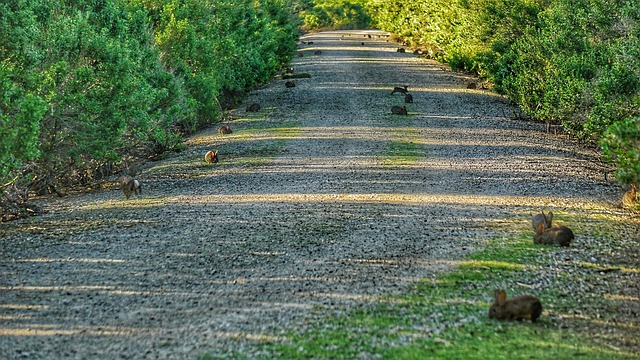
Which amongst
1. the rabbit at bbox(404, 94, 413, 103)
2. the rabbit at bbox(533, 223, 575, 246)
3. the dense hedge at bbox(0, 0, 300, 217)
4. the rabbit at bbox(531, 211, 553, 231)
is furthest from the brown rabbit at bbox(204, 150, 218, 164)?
the rabbit at bbox(404, 94, 413, 103)

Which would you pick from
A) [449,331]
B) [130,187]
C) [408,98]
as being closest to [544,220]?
[449,331]

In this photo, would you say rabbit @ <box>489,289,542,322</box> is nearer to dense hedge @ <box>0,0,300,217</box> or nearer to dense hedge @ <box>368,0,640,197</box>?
dense hedge @ <box>368,0,640,197</box>

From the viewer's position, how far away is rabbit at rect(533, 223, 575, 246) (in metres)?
15.8

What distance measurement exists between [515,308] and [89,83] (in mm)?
12937

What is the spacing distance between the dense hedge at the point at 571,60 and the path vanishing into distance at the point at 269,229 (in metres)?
1.76

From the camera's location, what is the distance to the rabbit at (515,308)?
11492 millimetres

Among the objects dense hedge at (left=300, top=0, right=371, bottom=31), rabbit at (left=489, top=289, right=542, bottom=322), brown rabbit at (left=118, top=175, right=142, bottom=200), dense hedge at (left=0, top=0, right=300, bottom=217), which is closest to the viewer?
rabbit at (left=489, top=289, right=542, bottom=322)

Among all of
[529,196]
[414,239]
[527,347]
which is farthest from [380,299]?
[529,196]

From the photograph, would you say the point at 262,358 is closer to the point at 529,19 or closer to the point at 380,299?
the point at 380,299

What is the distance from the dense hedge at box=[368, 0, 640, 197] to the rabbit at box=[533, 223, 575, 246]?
4.88 ft

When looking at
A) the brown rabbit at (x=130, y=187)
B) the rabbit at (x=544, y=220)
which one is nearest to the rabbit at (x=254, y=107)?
the brown rabbit at (x=130, y=187)

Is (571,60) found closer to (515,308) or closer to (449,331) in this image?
(515,308)

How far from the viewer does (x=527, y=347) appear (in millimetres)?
10578

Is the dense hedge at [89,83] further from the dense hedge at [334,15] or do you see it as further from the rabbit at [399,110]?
the dense hedge at [334,15]
